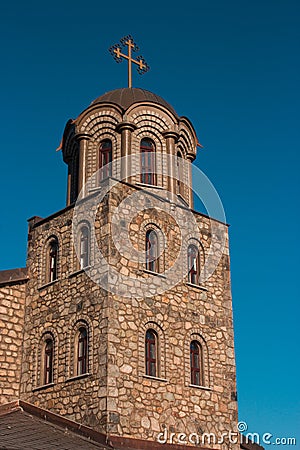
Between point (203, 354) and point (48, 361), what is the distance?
472cm

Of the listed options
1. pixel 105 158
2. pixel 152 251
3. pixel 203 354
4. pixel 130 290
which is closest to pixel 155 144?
pixel 105 158

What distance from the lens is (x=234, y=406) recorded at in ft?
70.1

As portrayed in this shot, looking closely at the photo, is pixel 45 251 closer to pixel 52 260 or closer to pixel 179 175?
pixel 52 260

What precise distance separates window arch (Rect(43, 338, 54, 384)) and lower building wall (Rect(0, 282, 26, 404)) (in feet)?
3.55

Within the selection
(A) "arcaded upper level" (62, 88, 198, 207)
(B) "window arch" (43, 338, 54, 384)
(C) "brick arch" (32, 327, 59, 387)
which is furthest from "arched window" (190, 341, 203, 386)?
(A) "arcaded upper level" (62, 88, 198, 207)

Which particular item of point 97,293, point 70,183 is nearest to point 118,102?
point 70,183

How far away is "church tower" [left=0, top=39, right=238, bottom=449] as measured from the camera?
18.8 metres

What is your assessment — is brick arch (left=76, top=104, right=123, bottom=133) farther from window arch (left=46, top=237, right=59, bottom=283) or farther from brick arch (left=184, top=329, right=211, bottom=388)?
brick arch (left=184, top=329, right=211, bottom=388)

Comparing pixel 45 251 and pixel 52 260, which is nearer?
pixel 52 260

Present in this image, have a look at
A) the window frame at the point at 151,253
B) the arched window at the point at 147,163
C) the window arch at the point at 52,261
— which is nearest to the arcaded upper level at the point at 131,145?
the arched window at the point at 147,163

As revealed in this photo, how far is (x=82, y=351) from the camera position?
19547 millimetres

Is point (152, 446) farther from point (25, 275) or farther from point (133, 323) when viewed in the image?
point (25, 275)

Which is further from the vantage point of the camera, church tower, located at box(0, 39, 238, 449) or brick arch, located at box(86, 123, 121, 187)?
brick arch, located at box(86, 123, 121, 187)

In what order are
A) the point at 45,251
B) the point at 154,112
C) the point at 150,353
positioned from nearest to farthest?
the point at 150,353, the point at 45,251, the point at 154,112
